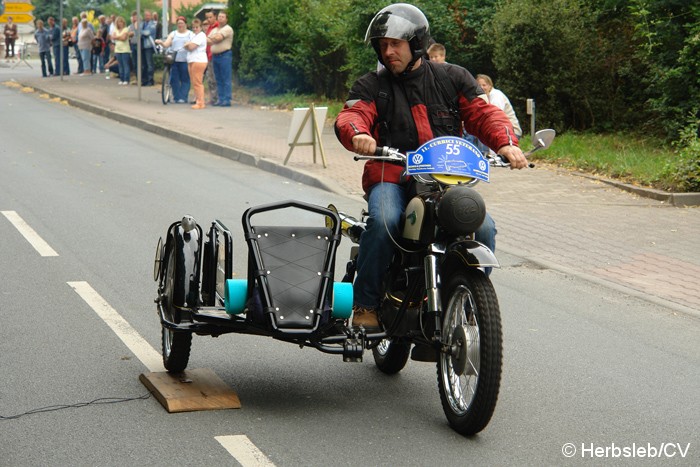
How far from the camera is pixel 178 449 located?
193 inches

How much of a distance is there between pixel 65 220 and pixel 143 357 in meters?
5.00

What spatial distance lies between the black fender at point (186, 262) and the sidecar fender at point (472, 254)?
4.29ft

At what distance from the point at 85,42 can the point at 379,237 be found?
33369 millimetres

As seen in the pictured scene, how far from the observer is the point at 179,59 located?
81.4ft

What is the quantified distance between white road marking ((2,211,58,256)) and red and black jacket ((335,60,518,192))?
4.56 metres

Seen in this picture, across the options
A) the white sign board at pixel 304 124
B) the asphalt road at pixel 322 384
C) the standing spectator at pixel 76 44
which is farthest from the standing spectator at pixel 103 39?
the asphalt road at pixel 322 384

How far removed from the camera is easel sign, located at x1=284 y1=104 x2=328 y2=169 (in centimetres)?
1614

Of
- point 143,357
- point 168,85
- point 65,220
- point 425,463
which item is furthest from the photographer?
point 168,85

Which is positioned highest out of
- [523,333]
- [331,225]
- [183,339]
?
[331,225]

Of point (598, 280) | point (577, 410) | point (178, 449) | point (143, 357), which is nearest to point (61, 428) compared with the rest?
point (178, 449)

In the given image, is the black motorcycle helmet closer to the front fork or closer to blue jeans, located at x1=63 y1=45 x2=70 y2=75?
the front fork

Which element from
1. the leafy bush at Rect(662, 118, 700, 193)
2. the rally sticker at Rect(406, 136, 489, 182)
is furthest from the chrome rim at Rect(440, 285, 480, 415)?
the leafy bush at Rect(662, 118, 700, 193)

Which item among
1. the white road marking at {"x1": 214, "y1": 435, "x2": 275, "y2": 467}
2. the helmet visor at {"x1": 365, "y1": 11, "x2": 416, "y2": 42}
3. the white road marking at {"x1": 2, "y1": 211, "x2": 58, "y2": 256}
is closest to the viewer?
the white road marking at {"x1": 214, "y1": 435, "x2": 275, "y2": 467}

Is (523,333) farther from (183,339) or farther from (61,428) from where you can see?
(61,428)
